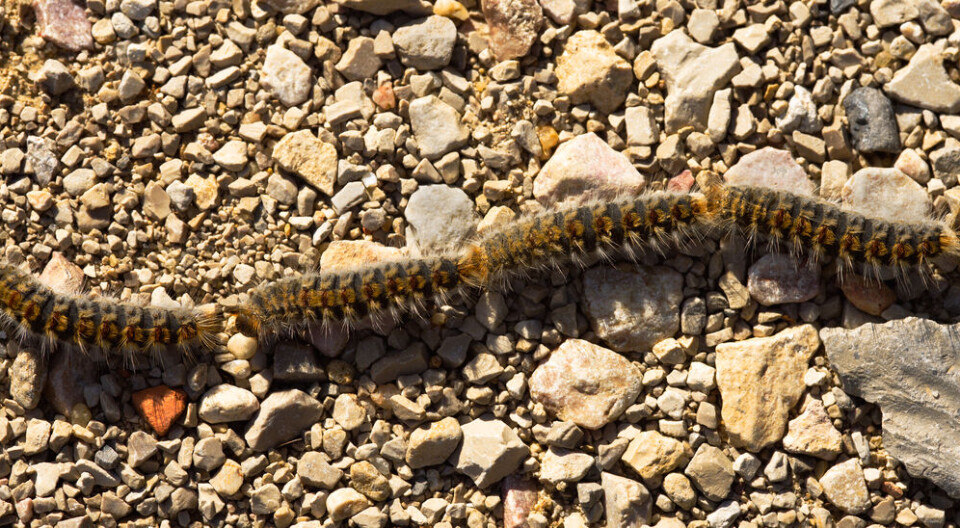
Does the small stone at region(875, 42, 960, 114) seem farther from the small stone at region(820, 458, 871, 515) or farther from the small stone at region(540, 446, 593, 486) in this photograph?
the small stone at region(540, 446, 593, 486)

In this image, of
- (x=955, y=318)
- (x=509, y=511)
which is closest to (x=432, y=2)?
(x=509, y=511)

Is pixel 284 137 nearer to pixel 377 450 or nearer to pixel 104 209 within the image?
pixel 104 209

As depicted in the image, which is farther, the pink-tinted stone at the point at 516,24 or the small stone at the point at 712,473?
the pink-tinted stone at the point at 516,24

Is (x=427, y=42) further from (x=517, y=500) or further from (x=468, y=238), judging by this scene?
(x=517, y=500)

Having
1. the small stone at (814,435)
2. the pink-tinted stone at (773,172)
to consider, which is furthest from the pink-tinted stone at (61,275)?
the small stone at (814,435)

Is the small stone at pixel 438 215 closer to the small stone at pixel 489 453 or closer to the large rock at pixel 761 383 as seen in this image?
the small stone at pixel 489 453

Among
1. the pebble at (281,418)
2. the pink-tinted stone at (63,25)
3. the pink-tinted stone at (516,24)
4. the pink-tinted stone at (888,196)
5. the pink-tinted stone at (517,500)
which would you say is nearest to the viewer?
the pink-tinted stone at (517,500)

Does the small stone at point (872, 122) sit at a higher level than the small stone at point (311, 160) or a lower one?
higher
